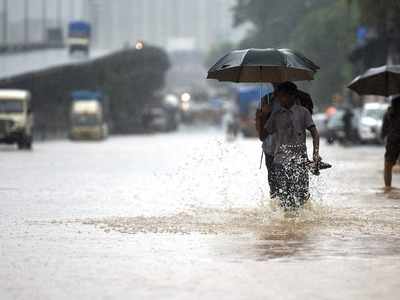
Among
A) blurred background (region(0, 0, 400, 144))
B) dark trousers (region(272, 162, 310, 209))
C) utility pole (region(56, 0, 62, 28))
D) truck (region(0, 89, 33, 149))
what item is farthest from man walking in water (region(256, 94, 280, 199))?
utility pole (region(56, 0, 62, 28))

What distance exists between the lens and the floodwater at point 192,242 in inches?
377

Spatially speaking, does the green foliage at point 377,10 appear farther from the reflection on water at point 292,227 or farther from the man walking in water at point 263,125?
the man walking in water at point 263,125

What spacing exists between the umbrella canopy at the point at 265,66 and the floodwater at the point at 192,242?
5.39 ft

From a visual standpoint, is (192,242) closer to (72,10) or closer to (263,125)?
(263,125)

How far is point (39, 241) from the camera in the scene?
12.9m

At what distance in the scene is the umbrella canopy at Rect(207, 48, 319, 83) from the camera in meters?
16.1

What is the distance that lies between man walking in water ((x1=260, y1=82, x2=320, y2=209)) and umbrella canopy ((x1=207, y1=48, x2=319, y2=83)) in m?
0.61

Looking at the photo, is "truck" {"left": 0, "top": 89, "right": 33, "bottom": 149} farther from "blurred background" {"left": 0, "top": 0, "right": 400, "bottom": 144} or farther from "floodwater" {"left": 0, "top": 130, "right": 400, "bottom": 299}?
"floodwater" {"left": 0, "top": 130, "right": 400, "bottom": 299}

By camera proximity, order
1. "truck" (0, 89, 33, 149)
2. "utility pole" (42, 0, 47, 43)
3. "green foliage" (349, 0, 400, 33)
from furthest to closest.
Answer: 1. "utility pole" (42, 0, 47, 43)
2. "truck" (0, 89, 33, 149)
3. "green foliage" (349, 0, 400, 33)

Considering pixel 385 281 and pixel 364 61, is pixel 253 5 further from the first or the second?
pixel 385 281

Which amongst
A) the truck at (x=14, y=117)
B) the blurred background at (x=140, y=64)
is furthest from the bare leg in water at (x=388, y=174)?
the blurred background at (x=140, y=64)

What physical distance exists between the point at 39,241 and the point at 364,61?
61.7 metres

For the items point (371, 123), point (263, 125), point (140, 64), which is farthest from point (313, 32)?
point (263, 125)

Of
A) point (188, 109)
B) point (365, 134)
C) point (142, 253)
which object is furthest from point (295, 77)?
point (188, 109)
